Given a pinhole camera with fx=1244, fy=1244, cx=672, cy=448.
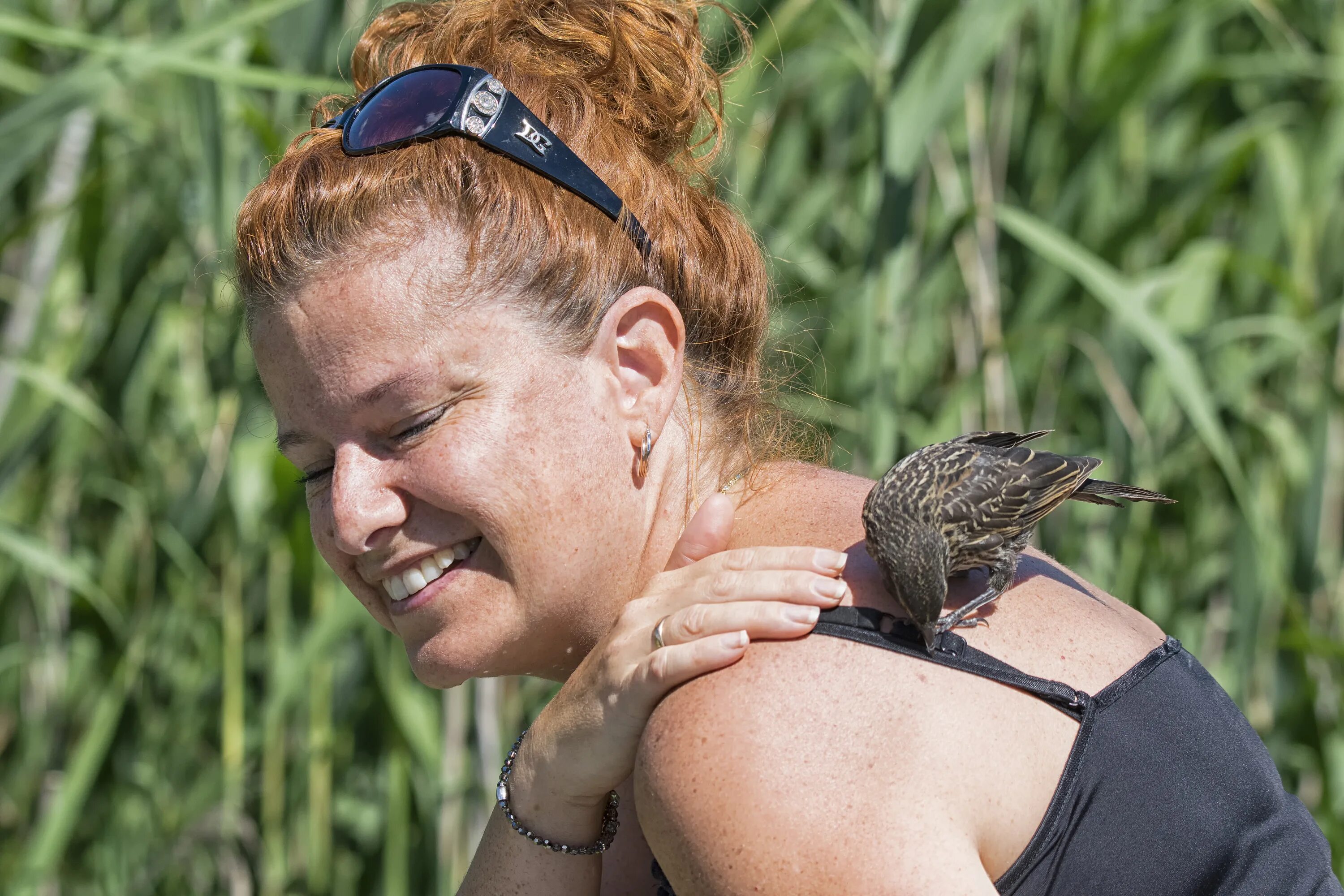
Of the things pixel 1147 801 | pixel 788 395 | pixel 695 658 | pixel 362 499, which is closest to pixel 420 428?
pixel 362 499

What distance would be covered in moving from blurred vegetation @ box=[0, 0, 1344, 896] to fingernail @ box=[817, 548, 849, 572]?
975mm

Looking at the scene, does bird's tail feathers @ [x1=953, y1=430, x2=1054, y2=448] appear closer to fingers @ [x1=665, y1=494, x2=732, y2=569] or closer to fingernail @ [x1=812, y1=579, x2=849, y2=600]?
fingers @ [x1=665, y1=494, x2=732, y2=569]

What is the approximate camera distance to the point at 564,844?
58.4 inches

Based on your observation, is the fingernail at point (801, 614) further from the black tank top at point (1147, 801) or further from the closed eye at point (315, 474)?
the closed eye at point (315, 474)

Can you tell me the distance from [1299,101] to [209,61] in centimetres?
264

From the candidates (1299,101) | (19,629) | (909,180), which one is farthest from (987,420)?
(19,629)

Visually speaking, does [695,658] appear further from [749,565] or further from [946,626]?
[946,626]

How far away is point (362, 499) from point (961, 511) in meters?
0.69

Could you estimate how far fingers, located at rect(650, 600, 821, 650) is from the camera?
1190 millimetres

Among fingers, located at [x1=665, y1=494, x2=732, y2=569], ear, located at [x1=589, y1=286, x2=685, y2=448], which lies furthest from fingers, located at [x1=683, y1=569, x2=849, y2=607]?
ear, located at [x1=589, y1=286, x2=685, y2=448]

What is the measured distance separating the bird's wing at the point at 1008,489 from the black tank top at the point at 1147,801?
8.2 inches

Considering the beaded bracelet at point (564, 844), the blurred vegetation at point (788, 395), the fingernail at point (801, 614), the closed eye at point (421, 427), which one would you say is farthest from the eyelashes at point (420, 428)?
the blurred vegetation at point (788, 395)

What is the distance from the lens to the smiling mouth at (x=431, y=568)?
1.48m

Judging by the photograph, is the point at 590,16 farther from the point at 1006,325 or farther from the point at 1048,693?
the point at 1006,325
